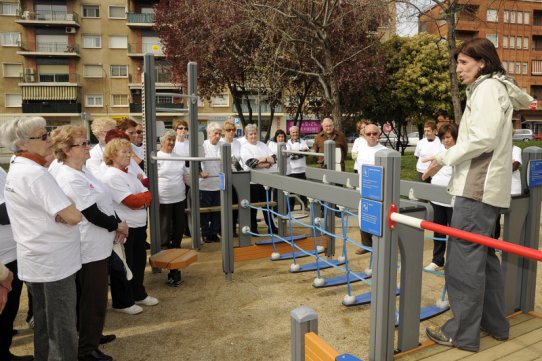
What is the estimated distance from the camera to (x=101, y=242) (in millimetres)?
2994

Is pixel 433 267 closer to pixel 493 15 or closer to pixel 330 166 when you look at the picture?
pixel 330 166

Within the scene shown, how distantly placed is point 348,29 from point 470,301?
16993 millimetres

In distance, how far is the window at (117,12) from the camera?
3762cm

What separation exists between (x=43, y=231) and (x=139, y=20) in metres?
38.0

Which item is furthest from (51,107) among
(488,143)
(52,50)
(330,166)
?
(488,143)

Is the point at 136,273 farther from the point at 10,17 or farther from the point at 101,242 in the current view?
the point at 10,17

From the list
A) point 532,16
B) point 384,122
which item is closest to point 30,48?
point 384,122

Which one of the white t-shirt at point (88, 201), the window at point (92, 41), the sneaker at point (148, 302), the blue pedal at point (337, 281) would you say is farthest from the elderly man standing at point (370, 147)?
the window at point (92, 41)

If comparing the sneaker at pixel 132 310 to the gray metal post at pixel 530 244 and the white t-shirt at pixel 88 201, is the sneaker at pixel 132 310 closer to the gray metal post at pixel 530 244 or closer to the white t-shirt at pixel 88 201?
the white t-shirt at pixel 88 201

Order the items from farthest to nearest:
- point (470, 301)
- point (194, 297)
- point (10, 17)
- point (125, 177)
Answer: point (10, 17) < point (194, 297) < point (125, 177) < point (470, 301)

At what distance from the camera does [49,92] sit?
37188mm

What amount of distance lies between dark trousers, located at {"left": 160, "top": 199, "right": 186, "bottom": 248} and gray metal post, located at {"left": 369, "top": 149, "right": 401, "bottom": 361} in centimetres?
353

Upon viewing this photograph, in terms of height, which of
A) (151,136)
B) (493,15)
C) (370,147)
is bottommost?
(370,147)

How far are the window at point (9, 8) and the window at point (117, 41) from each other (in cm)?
740
